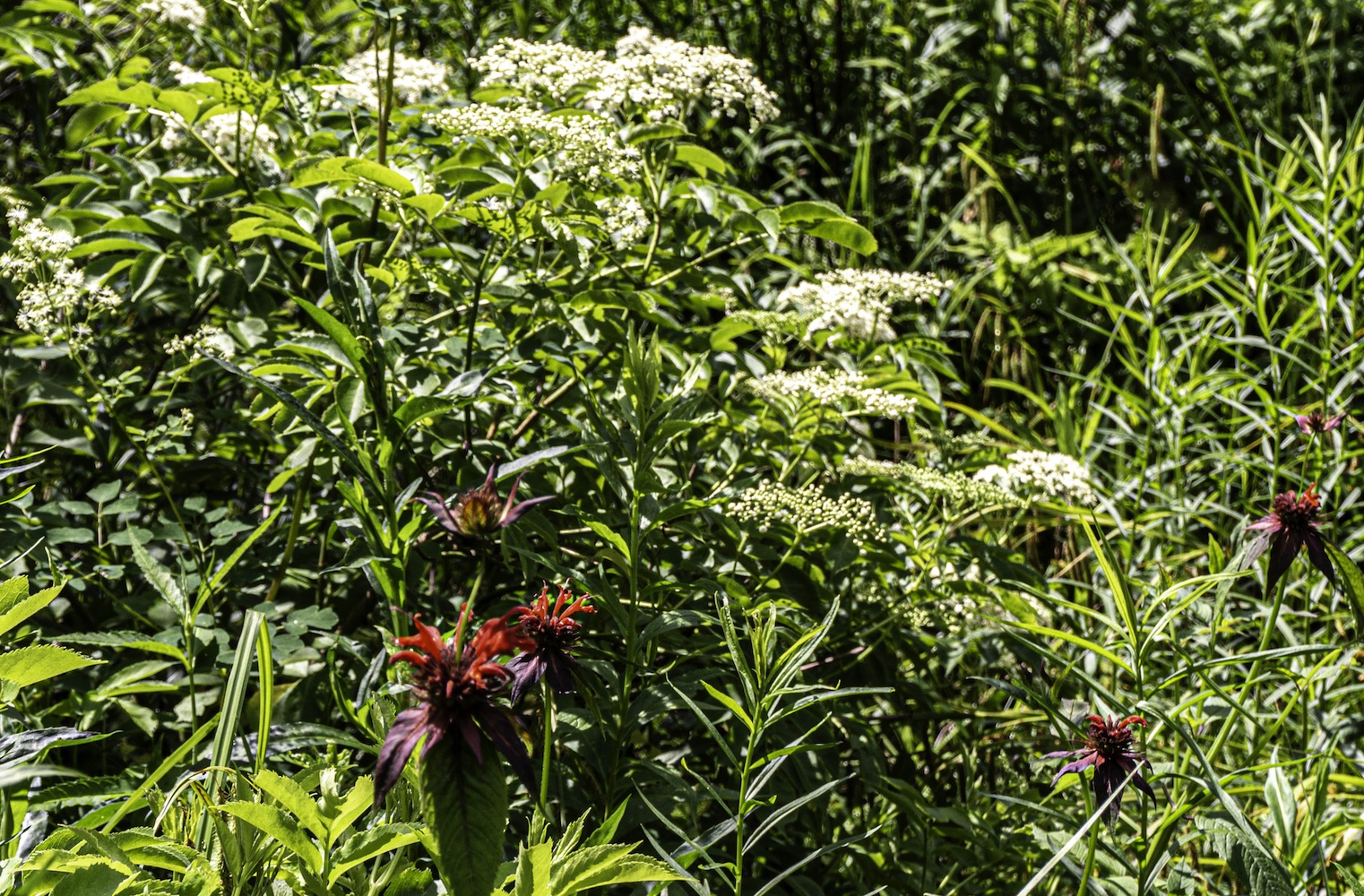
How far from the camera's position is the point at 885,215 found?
10.6 ft

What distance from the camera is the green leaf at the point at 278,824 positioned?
0.71 m

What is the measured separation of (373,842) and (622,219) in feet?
3.19

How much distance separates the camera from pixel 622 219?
151 centimetres

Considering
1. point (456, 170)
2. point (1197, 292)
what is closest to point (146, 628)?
point (456, 170)

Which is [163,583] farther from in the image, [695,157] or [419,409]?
[695,157]

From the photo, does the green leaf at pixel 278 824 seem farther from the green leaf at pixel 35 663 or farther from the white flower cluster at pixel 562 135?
the white flower cluster at pixel 562 135

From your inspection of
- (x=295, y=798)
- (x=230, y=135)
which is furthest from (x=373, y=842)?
(x=230, y=135)

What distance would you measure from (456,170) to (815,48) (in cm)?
239

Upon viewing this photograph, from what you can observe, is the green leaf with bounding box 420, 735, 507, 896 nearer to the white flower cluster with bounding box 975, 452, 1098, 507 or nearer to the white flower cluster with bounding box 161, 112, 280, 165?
the white flower cluster with bounding box 975, 452, 1098, 507

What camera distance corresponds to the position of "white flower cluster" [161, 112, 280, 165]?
1683 millimetres

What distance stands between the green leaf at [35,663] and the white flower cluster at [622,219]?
0.90 meters

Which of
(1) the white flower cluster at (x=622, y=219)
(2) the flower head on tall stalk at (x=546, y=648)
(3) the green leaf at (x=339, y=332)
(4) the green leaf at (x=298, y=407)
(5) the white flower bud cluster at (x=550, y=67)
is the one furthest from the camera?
(5) the white flower bud cluster at (x=550, y=67)

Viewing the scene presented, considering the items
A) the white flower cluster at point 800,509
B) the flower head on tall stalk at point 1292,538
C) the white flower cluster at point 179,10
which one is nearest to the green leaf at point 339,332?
the white flower cluster at point 800,509

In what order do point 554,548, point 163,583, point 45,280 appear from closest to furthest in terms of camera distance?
point 163,583 < point 554,548 < point 45,280
